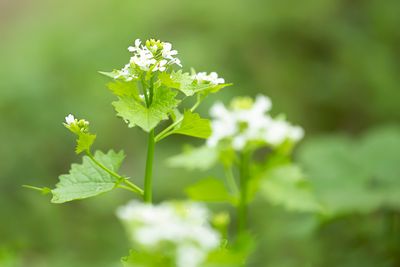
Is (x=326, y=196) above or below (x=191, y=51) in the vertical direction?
below

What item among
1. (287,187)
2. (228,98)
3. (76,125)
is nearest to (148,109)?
(76,125)

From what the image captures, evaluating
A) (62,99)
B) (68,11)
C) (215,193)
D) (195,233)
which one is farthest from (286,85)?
(195,233)

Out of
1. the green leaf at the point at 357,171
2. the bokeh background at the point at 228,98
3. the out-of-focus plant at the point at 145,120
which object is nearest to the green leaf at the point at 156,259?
the out-of-focus plant at the point at 145,120

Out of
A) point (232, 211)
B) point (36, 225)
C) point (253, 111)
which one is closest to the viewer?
point (253, 111)

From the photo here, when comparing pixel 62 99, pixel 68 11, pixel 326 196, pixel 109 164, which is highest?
pixel 68 11

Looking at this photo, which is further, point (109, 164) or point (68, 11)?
point (68, 11)

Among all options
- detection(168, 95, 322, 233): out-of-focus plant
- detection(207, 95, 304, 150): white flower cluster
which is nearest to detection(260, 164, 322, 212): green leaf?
detection(168, 95, 322, 233): out-of-focus plant

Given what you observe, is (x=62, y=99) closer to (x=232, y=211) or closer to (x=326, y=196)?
(x=232, y=211)
